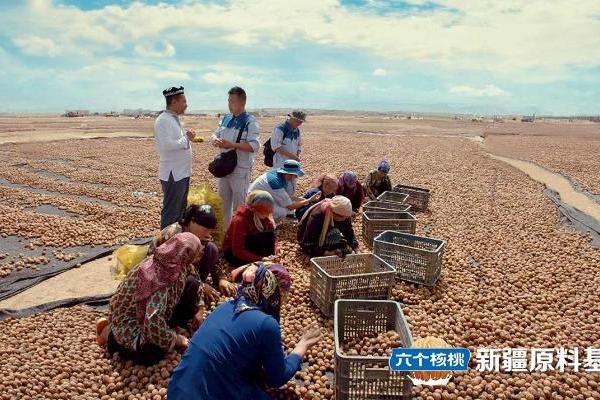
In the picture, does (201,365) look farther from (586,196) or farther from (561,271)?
(586,196)

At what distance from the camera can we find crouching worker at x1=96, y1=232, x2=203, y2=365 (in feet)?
9.81

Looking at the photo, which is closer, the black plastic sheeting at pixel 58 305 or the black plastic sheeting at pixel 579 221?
the black plastic sheeting at pixel 58 305

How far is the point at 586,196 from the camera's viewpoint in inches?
419

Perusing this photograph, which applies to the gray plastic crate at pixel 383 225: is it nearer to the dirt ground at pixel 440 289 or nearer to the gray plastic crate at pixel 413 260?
the dirt ground at pixel 440 289

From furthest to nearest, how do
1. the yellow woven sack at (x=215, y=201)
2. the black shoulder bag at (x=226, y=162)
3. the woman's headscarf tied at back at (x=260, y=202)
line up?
the black shoulder bag at (x=226, y=162)
the yellow woven sack at (x=215, y=201)
the woman's headscarf tied at back at (x=260, y=202)

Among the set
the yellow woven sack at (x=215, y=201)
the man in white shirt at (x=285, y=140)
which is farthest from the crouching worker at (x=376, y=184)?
the yellow woven sack at (x=215, y=201)

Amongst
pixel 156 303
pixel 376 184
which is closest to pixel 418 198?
pixel 376 184

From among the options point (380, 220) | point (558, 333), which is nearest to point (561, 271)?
point (558, 333)

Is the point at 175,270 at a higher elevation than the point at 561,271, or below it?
higher

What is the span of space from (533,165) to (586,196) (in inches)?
223

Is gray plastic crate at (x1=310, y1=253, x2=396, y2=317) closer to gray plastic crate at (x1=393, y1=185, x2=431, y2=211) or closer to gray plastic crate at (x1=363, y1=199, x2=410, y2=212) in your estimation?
gray plastic crate at (x1=363, y1=199, x2=410, y2=212)

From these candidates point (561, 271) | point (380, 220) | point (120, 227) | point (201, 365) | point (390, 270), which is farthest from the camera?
point (120, 227)

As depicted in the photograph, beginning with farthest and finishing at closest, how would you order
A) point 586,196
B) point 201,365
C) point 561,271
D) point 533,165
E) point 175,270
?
1. point 533,165
2. point 586,196
3. point 561,271
4. point 175,270
5. point 201,365

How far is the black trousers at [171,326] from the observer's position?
3.25 m
